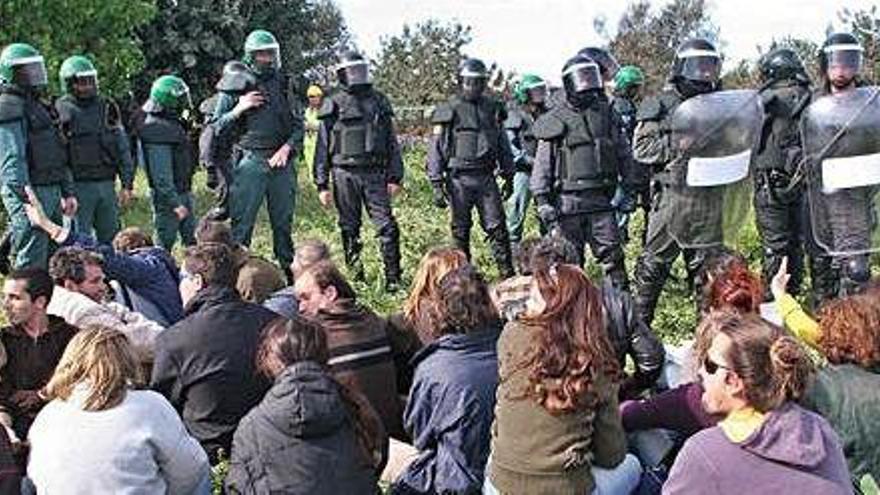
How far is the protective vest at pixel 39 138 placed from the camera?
9117 millimetres

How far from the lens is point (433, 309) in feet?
17.8

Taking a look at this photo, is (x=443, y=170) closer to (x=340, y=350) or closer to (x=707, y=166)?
(x=707, y=166)

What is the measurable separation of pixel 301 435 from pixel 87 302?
1896 millimetres

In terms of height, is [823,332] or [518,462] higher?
[823,332]

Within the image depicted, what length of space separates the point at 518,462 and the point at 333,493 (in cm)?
66

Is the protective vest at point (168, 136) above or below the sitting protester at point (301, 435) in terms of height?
above

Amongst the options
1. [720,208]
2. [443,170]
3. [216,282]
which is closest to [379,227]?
[443,170]

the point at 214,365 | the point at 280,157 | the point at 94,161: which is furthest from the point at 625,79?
the point at 214,365

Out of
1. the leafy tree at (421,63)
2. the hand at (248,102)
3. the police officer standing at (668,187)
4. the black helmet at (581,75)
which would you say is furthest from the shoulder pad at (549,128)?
the leafy tree at (421,63)

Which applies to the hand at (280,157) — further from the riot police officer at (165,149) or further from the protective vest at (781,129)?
the protective vest at (781,129)

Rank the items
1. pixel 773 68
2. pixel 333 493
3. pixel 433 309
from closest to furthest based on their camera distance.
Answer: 1. pixel 333 493
2. pixel 433 309
3. pixel 773 68

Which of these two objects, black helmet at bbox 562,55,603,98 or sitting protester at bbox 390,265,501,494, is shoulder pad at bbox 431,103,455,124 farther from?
sitting protester at bbox 390,265,501,494

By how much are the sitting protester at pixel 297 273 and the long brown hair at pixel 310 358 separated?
1.19 m

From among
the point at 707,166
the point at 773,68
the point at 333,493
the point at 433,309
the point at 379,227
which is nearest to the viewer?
the point at 333,493
